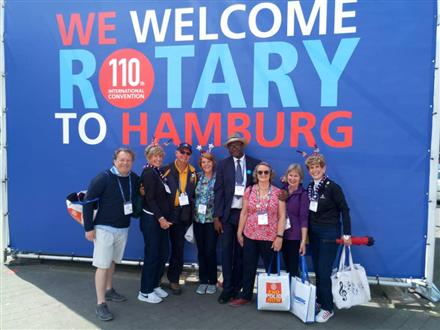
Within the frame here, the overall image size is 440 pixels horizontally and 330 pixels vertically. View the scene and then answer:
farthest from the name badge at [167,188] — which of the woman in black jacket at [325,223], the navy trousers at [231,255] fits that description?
the woman in black jacket at [325,223]

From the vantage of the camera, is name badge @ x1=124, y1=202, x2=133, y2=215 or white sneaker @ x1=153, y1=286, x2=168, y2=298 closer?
name badge @ x1=124, y1=202, x2=133, y2=215

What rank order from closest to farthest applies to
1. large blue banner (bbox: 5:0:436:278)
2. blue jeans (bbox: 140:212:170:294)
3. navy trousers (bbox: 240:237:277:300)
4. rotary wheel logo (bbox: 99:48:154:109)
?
navy trousers (bbox: 240:237:277:300), blue jeans (bbox: 140:212:170:294), large blue banner (bbox: 5:0:436:278), rotary wheel logo (bbox: 99:48:154:109)

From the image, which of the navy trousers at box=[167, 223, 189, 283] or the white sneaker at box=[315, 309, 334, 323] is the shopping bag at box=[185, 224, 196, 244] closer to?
the navy trousers at box=[167, 223, 189, 283]

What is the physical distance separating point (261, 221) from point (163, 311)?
1.30 meters

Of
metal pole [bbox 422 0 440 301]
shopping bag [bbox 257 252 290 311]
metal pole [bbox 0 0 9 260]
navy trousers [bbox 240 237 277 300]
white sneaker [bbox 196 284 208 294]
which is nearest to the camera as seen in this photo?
shopping bag [bbox 257 252 290 311]

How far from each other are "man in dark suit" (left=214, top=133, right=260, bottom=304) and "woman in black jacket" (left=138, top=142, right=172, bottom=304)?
0.53m

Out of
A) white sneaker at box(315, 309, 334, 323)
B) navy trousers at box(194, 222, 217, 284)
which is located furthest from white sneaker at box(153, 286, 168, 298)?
white sneaker at box(315, 309, 334, 323)

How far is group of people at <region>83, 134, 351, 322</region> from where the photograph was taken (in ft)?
11.3

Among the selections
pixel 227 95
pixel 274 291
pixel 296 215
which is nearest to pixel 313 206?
pixel 296 215

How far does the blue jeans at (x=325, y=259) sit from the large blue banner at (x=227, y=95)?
77 centimetres

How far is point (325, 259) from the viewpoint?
344 centimetres

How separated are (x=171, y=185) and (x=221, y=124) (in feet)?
3.09

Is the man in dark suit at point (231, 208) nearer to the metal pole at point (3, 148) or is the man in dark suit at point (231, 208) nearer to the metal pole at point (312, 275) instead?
the metal pole at point (312, 275)

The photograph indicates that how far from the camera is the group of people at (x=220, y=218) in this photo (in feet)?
11.3
